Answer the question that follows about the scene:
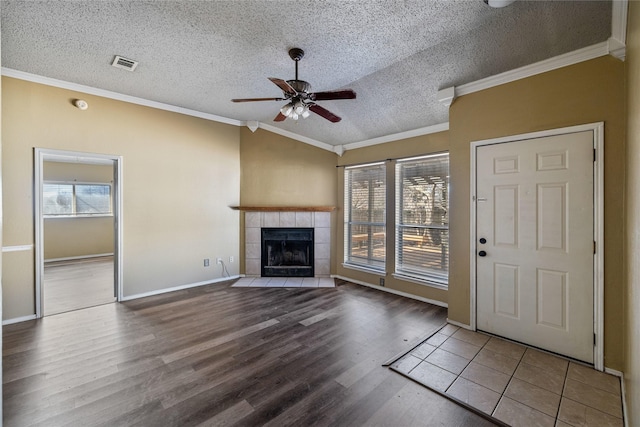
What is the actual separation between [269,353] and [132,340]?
1508mm

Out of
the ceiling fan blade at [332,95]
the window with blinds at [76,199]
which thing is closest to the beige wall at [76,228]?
the window with blinds at [76,199]

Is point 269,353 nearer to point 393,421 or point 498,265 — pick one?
point 393,421

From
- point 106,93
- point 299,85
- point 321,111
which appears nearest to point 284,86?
point 299,85

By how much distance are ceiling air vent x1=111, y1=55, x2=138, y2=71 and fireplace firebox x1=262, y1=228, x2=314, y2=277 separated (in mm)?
3108

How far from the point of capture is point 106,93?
3.94 metres

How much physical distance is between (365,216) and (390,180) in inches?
33.2

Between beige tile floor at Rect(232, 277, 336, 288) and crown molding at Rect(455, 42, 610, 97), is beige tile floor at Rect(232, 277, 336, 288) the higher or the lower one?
the lower one

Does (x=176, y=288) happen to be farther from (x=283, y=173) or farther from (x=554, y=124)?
A: (x=554, y=124)

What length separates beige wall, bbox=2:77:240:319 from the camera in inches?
135

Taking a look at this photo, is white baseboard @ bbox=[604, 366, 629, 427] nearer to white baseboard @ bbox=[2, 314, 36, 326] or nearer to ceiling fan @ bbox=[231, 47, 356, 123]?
ceiling fan @ bbox=[231, 47, 356, 123]

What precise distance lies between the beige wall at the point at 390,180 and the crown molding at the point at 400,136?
0.06 m

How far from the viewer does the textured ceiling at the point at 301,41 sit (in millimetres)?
2336

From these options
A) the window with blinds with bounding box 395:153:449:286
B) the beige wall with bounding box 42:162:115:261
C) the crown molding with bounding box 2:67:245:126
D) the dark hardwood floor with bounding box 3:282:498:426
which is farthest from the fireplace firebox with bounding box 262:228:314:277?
Result: the beige wall with bounding box 42:162:115:261

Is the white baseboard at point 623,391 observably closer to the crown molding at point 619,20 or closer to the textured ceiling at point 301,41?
the crown molding at point 619,20
